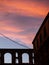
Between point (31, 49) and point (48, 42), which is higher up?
point (48, 42)

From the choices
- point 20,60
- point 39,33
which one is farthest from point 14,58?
point 39,33

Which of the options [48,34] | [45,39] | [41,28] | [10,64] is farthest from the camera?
[10,64]

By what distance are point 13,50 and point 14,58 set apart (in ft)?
6.47

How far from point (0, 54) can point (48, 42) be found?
2231cm

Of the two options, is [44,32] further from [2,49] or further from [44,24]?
[2,49]

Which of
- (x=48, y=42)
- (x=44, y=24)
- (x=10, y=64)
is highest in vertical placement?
(x=44, y=24)

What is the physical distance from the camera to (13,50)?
5894cm

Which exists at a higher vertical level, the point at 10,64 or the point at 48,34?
the point at 48,34

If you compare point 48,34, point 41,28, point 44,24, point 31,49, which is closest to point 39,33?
point 41,28

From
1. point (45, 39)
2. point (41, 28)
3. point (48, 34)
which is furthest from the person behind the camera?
point (41, 28)

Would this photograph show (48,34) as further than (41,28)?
No

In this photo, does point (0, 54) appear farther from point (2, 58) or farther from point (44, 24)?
point (44, 24)

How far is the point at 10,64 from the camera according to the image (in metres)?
56.6

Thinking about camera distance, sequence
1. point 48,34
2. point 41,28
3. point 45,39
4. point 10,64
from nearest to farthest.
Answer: point 48,34 < point 45,39 < point 41,28 < point 10,64
